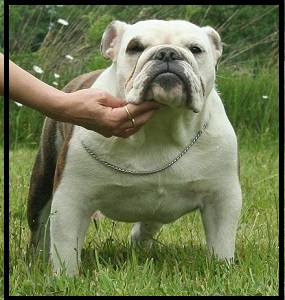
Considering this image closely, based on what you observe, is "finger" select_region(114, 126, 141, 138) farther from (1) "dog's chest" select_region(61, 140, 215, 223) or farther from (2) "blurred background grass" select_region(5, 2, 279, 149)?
(2) "blurred background grass" select_region(5, 2, 279, 149)

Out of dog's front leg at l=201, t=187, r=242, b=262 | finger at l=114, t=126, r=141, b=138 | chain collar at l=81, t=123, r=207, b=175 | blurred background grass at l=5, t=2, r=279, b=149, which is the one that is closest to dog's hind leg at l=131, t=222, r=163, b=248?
dog's front leg at l=201, t=187, r=242, b=262

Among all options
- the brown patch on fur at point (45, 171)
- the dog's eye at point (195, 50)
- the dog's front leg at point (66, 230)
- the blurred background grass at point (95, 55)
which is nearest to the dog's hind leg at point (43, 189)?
the brown patch on fur at point (45, 171)

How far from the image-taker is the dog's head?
2.50 metres

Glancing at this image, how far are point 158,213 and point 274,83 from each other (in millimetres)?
3446

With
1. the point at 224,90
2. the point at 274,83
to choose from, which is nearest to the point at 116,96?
the point at 224,90

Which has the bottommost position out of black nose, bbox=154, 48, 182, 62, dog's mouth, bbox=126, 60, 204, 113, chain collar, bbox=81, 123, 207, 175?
chain collar, bbox=81, 123, 207, 175

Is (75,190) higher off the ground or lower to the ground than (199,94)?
lower

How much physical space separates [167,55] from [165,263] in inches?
28.2

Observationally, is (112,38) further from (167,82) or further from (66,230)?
(66,230)

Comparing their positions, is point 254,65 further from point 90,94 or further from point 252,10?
point 90,94

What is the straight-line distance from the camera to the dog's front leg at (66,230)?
274 cm

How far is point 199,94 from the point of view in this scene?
101 inches

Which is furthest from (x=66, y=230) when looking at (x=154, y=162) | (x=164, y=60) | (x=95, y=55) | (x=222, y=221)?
(x=95, y=55)

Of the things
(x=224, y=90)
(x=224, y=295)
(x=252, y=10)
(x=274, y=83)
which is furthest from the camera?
(x=252, y=10)
